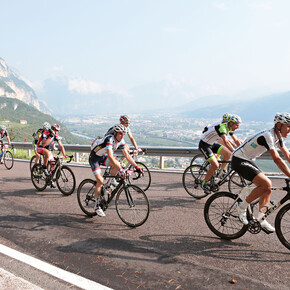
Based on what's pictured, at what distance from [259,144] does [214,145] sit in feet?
10.8

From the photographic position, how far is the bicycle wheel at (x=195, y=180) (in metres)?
7.42

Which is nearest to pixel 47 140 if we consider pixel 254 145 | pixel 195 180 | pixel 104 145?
pixel 104 145

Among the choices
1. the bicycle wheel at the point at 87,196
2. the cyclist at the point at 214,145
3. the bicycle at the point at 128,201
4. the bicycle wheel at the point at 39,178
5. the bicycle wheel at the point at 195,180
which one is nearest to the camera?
the bicycle at the point at 128,201

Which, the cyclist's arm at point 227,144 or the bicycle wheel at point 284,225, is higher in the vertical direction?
the cyclist's arm at point 227,144

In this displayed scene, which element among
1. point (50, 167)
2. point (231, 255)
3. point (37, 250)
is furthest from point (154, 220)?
point (50, 167)

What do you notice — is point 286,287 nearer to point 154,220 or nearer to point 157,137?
point 154,220

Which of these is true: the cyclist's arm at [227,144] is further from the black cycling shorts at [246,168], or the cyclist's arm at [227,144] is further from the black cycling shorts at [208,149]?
the black cycling shorts at [246,168]

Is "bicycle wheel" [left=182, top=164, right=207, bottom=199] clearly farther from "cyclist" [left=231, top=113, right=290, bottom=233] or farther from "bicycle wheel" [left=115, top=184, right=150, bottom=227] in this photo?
"cyclist" [left=231, top=113, right=290, bottom=233]

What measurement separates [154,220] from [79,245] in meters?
1.69

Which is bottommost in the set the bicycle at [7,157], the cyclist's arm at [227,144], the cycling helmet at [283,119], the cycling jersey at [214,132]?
the bicycle at [7,157]

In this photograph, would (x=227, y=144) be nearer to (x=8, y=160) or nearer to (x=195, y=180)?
(x=195, y=180)

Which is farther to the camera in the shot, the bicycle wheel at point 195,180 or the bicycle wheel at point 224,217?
the bicycle wheel at point 195,180

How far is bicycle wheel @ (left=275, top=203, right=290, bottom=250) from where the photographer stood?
13.9ft

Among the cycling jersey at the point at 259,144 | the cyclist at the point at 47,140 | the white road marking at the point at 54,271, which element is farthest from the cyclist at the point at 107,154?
the cyclist at the point at 47,140
